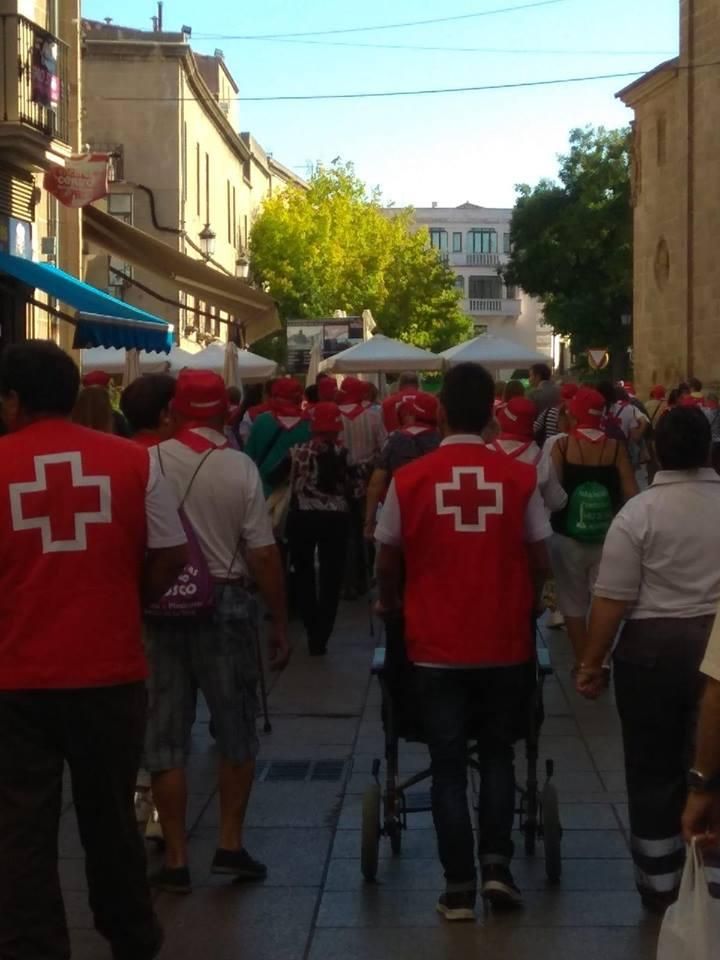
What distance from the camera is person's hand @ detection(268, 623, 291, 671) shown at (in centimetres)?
677

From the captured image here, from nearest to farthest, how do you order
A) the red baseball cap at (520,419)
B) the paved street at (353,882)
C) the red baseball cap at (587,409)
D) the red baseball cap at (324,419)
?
the paved street at (353,882) < the red baseball cap at (587,409) < the red baseball cap at (520,419) < the red baseball cap at (324,419)

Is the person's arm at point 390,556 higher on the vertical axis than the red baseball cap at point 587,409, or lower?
lower

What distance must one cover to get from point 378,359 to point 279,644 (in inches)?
720

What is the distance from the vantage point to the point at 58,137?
2117cm

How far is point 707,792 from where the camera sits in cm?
426

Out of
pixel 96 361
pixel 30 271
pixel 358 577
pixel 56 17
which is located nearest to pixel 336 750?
pixel 358 577

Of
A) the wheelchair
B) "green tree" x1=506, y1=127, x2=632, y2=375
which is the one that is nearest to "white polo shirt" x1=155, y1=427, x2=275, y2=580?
the wheelchair

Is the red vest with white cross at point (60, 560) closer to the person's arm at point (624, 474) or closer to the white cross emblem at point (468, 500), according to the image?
the white cross emblem at point (468, 500)

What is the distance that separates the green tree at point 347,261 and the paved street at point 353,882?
5405cm

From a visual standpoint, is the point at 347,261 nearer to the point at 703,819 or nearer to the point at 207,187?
the point at 207,187

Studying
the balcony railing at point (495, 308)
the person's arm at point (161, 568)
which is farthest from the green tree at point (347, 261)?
the balcony railing at point (495, 308)

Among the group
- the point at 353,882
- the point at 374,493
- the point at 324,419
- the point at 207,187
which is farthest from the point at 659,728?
the point at 207,187

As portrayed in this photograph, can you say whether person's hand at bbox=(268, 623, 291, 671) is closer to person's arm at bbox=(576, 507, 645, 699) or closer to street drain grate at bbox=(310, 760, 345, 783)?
person's arm at bbox=(576, 507, 645, 699)

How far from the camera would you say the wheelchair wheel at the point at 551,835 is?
257 inches
